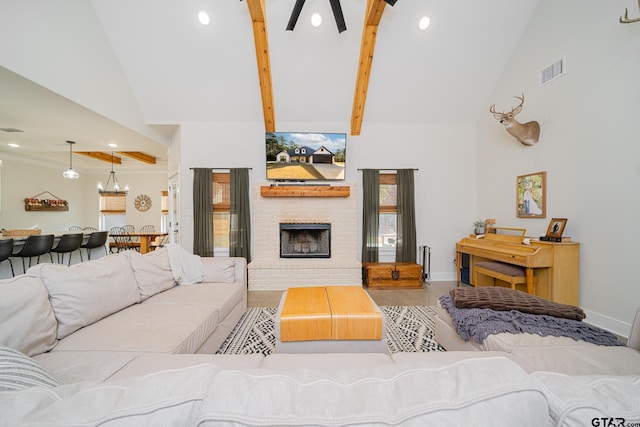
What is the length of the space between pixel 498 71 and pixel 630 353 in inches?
165

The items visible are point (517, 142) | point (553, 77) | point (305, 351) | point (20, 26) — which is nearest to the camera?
point (305, 351)

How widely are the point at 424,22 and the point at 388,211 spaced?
9.59 ft

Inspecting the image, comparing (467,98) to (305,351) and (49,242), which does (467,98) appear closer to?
(305,351)

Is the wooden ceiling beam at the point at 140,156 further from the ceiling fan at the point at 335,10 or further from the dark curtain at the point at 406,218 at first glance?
the dark curtain at the point at 406,218

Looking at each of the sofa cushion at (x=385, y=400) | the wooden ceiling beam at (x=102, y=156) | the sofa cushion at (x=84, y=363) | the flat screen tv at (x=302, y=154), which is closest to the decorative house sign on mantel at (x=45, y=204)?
the wooden ceiling beam at (x=102, y=156)

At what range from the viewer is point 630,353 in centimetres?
133

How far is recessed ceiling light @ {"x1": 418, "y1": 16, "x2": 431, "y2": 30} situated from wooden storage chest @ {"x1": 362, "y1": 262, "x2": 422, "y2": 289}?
3.59 m

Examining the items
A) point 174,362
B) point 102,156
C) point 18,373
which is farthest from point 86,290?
point 102,156

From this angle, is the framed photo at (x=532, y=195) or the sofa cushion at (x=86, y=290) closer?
the sofa cushion at (x=86, y=290)

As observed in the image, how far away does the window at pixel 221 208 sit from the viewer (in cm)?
450

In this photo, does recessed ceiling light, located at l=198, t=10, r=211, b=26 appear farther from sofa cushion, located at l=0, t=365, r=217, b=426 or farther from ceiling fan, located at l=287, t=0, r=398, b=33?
sofa cushion, located at l=0, t=365, r=217, b=426

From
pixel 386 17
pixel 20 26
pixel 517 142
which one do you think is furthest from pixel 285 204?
pixel 517 142

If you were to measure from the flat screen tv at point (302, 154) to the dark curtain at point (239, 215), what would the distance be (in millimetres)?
523

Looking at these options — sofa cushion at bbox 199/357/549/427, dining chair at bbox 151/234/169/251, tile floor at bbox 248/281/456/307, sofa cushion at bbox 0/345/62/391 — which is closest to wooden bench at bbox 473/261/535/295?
tile floor at bbox 248/281/456/307
